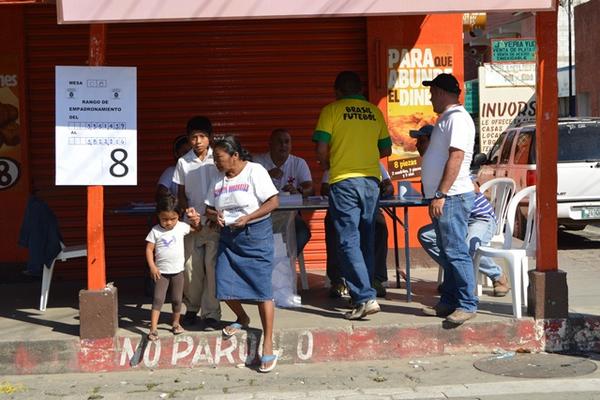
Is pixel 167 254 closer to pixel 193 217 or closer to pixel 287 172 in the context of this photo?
pixel 193 217

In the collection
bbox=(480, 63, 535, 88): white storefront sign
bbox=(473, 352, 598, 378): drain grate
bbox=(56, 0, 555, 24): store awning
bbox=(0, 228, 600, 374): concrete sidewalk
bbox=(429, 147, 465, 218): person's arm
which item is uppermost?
bbox=(480, 63, 535, 88): white storefront sign

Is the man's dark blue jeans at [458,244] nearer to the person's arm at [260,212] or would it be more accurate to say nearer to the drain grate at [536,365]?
the drain grate at [536,365]

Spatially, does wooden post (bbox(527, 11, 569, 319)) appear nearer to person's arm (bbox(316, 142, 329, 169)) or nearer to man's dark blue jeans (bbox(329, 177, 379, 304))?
man's dark blue jeans (bbox(329, 177, 379, 304))

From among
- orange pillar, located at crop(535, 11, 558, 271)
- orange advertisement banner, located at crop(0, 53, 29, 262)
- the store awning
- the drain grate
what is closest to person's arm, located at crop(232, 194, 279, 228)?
the store awning

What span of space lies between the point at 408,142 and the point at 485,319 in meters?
3.15

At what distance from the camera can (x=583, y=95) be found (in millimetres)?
29656

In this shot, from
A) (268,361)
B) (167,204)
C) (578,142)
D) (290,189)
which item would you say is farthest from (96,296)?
(578,142)

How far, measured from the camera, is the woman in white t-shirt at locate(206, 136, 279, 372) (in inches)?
268

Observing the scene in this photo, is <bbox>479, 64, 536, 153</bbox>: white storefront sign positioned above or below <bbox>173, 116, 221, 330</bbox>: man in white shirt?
above

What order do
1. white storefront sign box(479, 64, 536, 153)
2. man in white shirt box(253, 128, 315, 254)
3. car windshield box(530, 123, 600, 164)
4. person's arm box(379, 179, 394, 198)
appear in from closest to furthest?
person's arm box(379, 179, 394, 198) < man in white shirt box(253, 128, 315, 254) < car windshield box(530, 123, 600, 164) < white storefront sign box(479, 64, 536, 153)

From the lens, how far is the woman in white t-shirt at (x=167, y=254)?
7070 mm

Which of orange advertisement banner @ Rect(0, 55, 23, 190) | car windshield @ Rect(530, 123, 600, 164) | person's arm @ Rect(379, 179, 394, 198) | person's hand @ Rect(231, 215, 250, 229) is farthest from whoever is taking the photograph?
car windshield @ Rect(530, 123, 600, 164)

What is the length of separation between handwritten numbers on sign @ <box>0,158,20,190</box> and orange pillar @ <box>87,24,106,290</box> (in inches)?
116

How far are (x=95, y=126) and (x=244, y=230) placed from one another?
139 cm
